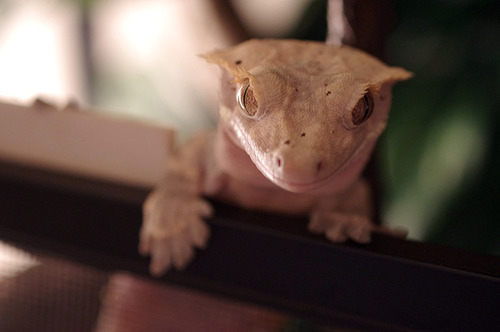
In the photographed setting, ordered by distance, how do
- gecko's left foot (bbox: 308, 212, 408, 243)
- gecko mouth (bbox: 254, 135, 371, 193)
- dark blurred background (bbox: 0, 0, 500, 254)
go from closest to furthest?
gecko mouth (bbox: 254, 135, 371, 193) → gecko's left foot (bbox: 308, 212, 408, 243) → dark blurred background (bbox: 0, 0, 500, 254)

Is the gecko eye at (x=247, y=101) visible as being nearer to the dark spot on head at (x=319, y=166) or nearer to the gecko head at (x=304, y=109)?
the gecko head at (x=304, y=109)

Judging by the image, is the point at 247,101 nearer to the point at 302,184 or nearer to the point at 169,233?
the point at 302,184

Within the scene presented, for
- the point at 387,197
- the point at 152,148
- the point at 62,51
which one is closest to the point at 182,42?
the point at 62,51

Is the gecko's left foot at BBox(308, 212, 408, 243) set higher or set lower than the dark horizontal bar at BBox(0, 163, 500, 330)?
higher

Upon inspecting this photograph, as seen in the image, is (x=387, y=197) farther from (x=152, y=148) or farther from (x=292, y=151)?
(x=292, y=151)

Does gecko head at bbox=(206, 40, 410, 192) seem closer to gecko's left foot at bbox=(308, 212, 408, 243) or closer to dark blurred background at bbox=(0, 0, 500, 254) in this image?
gecko's left foot at bbox=(308, 212, 408, 243)

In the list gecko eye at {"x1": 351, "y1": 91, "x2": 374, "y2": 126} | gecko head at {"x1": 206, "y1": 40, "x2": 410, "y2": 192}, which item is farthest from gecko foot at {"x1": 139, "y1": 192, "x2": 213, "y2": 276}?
gecko eye at {"x1": 351, "y1": 91, "x2": 374, "y2": 126}

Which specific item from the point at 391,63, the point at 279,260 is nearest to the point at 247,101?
the point at 279,260
